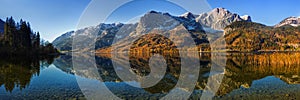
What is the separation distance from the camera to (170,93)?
27.1 m

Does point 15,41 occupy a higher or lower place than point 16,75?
higher

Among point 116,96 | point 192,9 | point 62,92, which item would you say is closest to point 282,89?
point 192,9

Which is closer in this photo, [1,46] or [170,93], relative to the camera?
[170,93]

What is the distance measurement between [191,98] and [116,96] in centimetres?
816

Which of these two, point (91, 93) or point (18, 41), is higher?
point (18, 41)

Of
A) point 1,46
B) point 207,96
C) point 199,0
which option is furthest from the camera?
point 1,46

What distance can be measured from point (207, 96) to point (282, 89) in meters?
10.7

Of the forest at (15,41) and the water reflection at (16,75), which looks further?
the forest at (15,41)

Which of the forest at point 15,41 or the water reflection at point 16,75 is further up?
the forest at point 15,41

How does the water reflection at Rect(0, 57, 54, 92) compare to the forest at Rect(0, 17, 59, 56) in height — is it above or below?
below

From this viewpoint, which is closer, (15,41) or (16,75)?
(16,75)

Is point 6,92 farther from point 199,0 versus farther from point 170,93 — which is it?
point 199,0

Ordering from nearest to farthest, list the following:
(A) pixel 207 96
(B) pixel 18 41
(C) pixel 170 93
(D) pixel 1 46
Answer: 1. (A) pixel 207 96
2. (C) pixel 170 93
3. (D) pixel 1 46
4. (B) pixel 18 41

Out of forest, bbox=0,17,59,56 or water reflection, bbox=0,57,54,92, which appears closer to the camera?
water reflection, bbox=0,57,54,92
